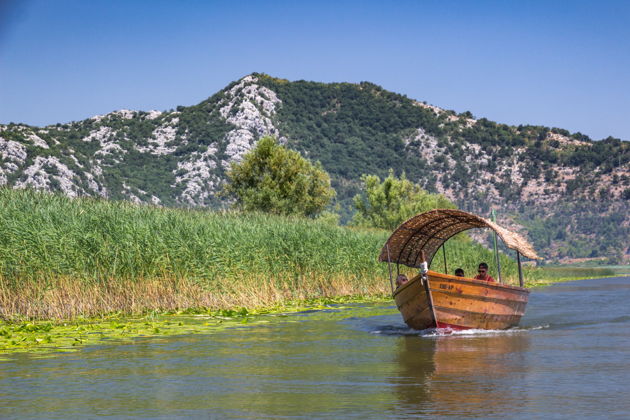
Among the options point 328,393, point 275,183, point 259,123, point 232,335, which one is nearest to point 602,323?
point 232,335

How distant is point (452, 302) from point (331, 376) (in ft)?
25.3

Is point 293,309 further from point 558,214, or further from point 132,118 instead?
point 132,118

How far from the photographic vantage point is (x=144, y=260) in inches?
947

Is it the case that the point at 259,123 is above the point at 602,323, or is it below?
above

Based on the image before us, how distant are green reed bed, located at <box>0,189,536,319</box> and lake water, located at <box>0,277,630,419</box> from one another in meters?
4.08

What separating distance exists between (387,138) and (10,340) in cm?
13902

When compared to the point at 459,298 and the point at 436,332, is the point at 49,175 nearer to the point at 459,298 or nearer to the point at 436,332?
the point at 436,332

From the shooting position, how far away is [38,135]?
12612 cm

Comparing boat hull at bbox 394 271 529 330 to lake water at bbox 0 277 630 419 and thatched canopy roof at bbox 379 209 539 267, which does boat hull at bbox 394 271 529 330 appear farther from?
thatched canopy roof at bbox 379 209 539 267

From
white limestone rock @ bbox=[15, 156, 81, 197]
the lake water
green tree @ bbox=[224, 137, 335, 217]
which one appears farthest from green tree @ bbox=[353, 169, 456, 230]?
the lake water

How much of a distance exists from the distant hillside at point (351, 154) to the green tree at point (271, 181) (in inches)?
2079

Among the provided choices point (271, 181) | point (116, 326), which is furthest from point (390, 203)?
point (116, 326)

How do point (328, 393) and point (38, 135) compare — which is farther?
point (38, 135)

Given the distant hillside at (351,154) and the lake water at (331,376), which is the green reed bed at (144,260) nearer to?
the lake water at (331,376)
